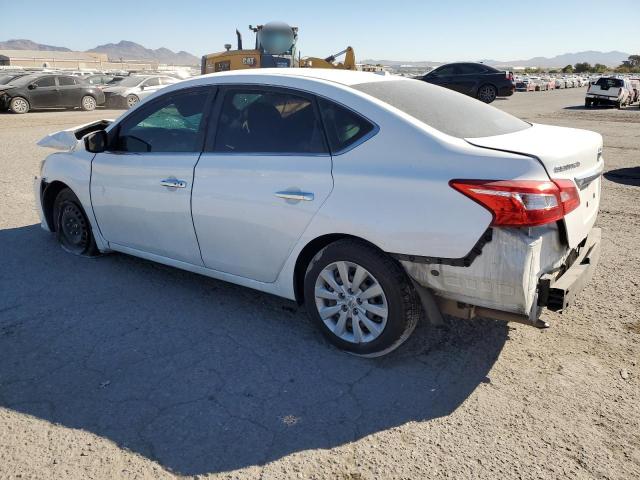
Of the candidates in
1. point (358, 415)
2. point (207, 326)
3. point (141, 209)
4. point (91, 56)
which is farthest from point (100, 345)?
point (91, 56)

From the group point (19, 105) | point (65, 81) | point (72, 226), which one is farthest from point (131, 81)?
point (72, 226)

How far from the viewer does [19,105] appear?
20.4 m

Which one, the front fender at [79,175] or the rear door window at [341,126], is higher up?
the rear door window at [341,126]

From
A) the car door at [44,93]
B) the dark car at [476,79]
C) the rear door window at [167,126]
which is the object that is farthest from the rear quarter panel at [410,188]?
the dark car at [476,79]

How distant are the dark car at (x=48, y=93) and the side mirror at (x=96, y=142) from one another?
18.9m

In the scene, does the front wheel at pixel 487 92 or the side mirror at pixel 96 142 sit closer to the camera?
the side mirror at pixel 96 142

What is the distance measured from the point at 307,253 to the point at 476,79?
22672mm

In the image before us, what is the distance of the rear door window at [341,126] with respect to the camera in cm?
322

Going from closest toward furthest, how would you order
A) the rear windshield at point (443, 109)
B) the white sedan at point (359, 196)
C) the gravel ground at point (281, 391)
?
1. the gravel ground at point (281, 391)
2. the white sedan at point (359, 196)
3. the rear windshield at point (443, 109)

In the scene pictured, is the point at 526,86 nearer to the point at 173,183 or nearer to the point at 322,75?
the point at 322,75

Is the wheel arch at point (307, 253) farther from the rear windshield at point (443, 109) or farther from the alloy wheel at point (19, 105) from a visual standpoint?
the alloy wheel at point (19, 105)

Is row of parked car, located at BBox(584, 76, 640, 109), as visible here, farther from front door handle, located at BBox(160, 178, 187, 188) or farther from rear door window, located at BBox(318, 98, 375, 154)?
front door handle, located at BBox(160, 178, 187, 188)

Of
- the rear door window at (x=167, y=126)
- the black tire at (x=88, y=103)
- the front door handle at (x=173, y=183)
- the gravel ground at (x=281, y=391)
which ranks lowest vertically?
the gravel ground at (x=281, y=391)

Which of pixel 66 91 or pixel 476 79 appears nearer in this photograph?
pixel 66 91
